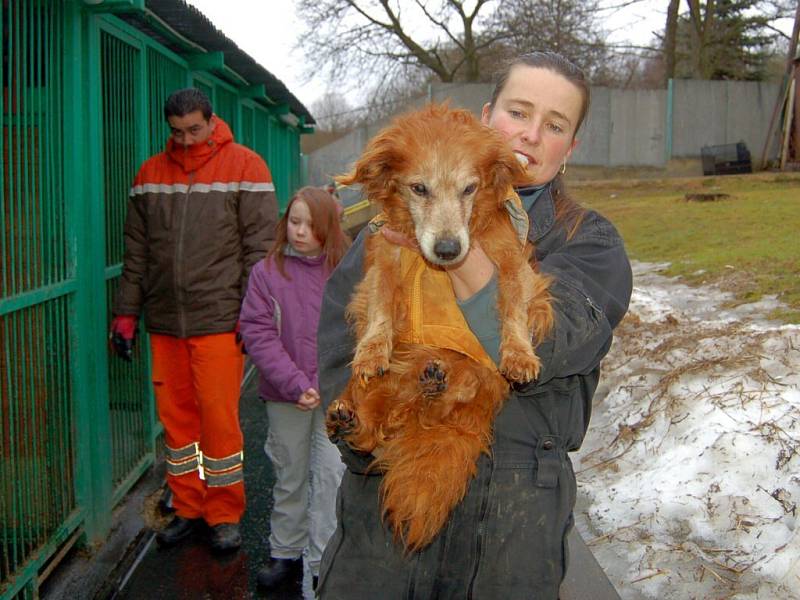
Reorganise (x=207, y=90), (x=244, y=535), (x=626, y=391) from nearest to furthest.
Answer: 1. (x=244, y=535)
2. (x=626, y=391)
3. (x=207, y=90)

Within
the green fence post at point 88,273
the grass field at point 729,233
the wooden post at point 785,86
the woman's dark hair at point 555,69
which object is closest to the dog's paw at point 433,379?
the woman's dark hair at point 555,69

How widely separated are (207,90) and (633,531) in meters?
6.76

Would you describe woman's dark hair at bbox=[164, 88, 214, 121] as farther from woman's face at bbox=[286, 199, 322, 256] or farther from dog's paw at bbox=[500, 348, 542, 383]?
dog's paw at bbox=[500, 348, 542, 383]

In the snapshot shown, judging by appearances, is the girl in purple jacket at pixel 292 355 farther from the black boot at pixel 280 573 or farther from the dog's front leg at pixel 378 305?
the dog's front leg at pixel 378 305

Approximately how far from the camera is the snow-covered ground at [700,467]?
149 inches

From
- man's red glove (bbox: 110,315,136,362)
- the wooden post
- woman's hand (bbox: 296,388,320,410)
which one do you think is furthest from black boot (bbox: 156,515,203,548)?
the wooden post

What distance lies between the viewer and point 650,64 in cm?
4559

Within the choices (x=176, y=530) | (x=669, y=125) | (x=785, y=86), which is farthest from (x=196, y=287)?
(x=669, y=125)

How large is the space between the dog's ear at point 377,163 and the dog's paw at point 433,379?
0.70 metres

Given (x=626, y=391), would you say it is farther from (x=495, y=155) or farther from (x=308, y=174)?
(x=308, y=174)

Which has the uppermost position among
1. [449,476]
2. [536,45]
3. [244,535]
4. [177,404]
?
[536,45]

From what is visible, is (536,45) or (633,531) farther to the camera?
(536,45)

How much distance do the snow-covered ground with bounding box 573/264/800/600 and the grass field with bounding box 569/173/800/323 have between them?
112 centimetres

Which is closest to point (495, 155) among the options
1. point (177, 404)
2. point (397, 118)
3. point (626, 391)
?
point (397, 118)
